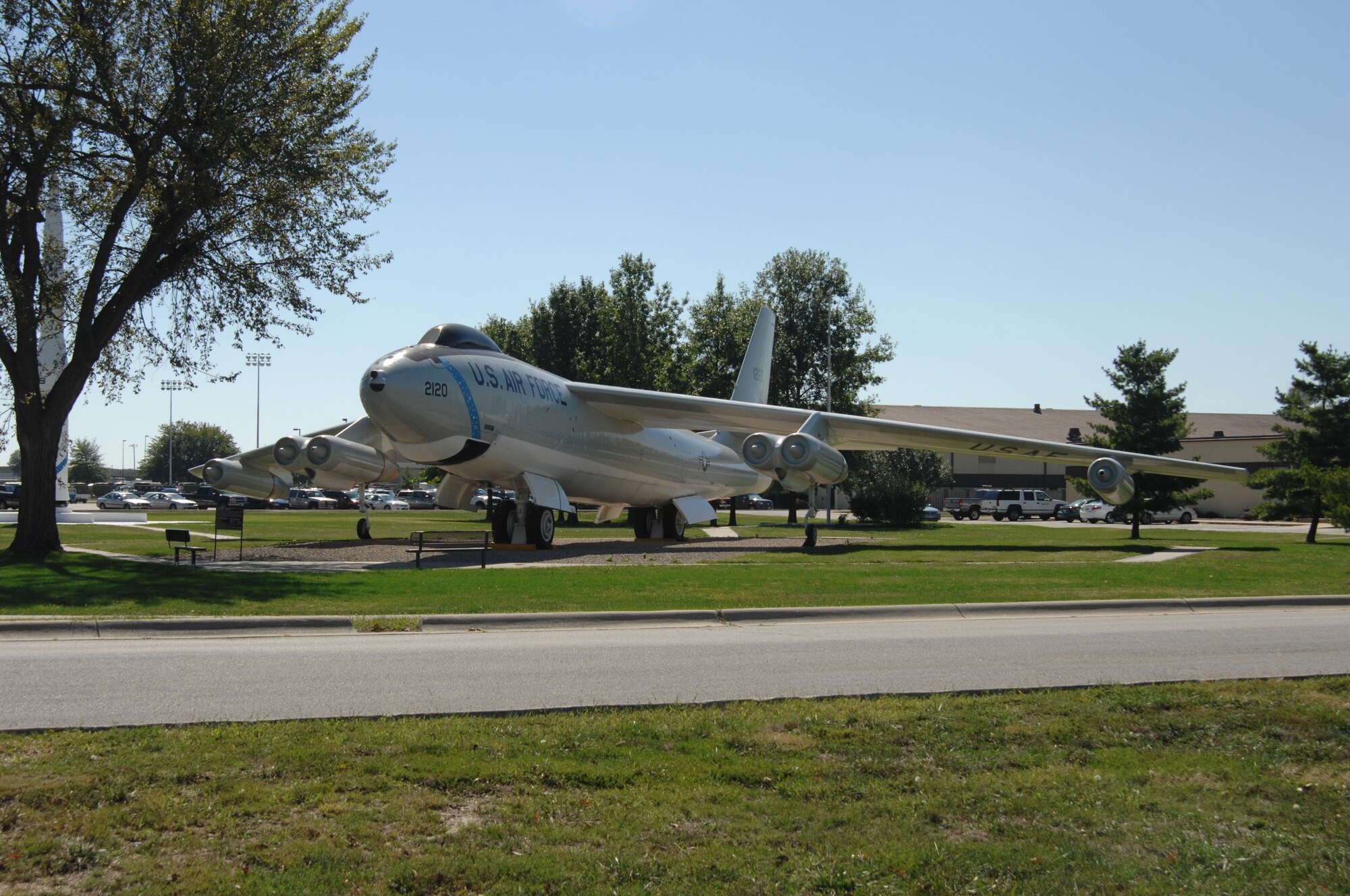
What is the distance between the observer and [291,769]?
568 cm

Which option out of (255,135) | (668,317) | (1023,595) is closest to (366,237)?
(255,135)

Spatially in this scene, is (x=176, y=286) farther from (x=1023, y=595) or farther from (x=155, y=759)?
(x=155, y=759)

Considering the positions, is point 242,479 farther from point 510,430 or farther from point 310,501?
point 310,501

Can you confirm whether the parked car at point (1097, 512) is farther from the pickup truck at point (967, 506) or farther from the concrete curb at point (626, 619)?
the concrete curb at point (626, 619)

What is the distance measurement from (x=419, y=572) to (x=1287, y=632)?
39.1ft

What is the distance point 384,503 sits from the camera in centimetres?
9162

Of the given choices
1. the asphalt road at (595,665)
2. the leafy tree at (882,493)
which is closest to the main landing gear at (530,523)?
the asphalt road at (595,665)

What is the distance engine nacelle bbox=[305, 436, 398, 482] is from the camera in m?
29.4

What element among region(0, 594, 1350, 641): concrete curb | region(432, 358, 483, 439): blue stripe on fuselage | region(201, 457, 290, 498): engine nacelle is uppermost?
region(432, 358, 483, 439): blue stripe on fuselage

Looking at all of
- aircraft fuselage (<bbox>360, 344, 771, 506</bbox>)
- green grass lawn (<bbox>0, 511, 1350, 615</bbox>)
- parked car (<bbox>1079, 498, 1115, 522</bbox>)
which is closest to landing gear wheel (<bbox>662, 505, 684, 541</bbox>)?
aircraft fuselage (<bbox>360, 344, 771, 506</bbox>)

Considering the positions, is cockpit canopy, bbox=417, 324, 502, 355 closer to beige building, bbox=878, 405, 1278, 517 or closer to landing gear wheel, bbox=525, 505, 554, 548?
landing gear wheel, bbox=525, 505, 554, 548

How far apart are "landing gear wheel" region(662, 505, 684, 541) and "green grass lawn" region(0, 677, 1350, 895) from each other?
26367 mm

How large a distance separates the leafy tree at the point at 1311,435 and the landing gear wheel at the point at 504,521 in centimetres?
2073

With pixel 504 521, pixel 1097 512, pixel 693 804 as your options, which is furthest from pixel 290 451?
pixel 1097 512
